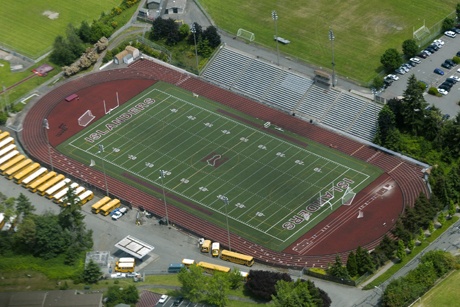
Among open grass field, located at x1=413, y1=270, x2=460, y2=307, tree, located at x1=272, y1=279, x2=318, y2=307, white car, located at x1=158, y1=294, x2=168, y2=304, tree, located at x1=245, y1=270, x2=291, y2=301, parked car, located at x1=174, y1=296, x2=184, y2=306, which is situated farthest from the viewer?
white car, located at x1=158, y1=294, x2=168, y2=304

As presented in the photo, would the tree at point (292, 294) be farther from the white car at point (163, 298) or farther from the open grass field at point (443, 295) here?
the white car at point (163, 298)

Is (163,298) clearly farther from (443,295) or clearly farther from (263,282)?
(443,295)

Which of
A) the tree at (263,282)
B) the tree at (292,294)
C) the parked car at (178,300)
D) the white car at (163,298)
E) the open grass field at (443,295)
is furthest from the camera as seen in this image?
the white car at (163,298)

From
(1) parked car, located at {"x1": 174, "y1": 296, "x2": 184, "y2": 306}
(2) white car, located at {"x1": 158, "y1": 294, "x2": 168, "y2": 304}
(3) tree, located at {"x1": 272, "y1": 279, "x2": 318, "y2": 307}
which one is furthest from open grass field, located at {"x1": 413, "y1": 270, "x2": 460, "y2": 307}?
(2) white car, located at {"x1": 158, "y1": 294, "x2": 168, "y2": 304}

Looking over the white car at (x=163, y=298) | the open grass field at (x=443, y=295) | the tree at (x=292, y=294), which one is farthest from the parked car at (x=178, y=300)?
the open grass field at (x=443, y=295)

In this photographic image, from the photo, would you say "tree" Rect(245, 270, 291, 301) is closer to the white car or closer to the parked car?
the parked car

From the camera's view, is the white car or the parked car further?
A: the white car

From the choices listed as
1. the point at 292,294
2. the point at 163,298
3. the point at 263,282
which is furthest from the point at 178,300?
the point at 292,294
